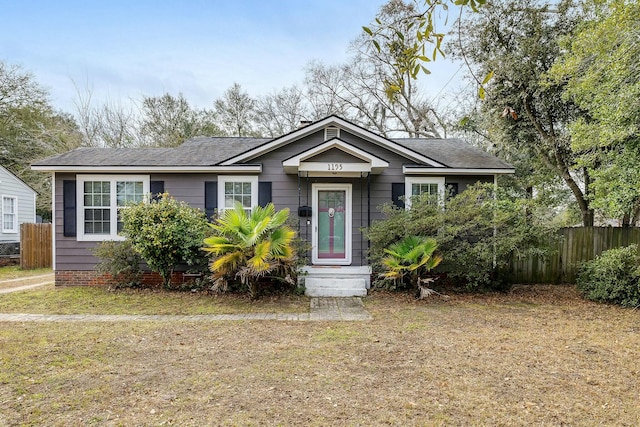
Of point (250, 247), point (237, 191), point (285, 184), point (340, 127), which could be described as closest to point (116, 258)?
point (237, 191)

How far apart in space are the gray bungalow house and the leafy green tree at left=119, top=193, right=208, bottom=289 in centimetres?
109

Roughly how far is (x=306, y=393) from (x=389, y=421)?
0.86m

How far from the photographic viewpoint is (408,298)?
7.73m

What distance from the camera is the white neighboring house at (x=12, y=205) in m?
14.5

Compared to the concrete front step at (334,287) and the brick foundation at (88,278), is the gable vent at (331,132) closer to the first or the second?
the concrete front step at (334,287)

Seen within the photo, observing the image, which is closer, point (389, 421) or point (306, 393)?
point (389, 421)

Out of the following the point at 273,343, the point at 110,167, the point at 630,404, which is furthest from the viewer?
the point at 110,167

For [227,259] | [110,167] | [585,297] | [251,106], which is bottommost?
[585,297]

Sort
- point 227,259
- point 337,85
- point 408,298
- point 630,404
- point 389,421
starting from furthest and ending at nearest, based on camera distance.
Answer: point 337,85, point 408,298, point 227,259, point 630,404, point 389,421

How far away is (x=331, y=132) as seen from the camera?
9.25 m

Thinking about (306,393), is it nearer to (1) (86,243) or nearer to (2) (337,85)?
(1) (86,243)

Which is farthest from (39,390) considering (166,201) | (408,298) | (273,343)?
(408,298)

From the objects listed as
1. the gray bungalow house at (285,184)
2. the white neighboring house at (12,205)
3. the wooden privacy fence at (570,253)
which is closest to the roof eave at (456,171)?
the gray bungalow house at (285,184)

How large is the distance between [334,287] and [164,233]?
3.95m
